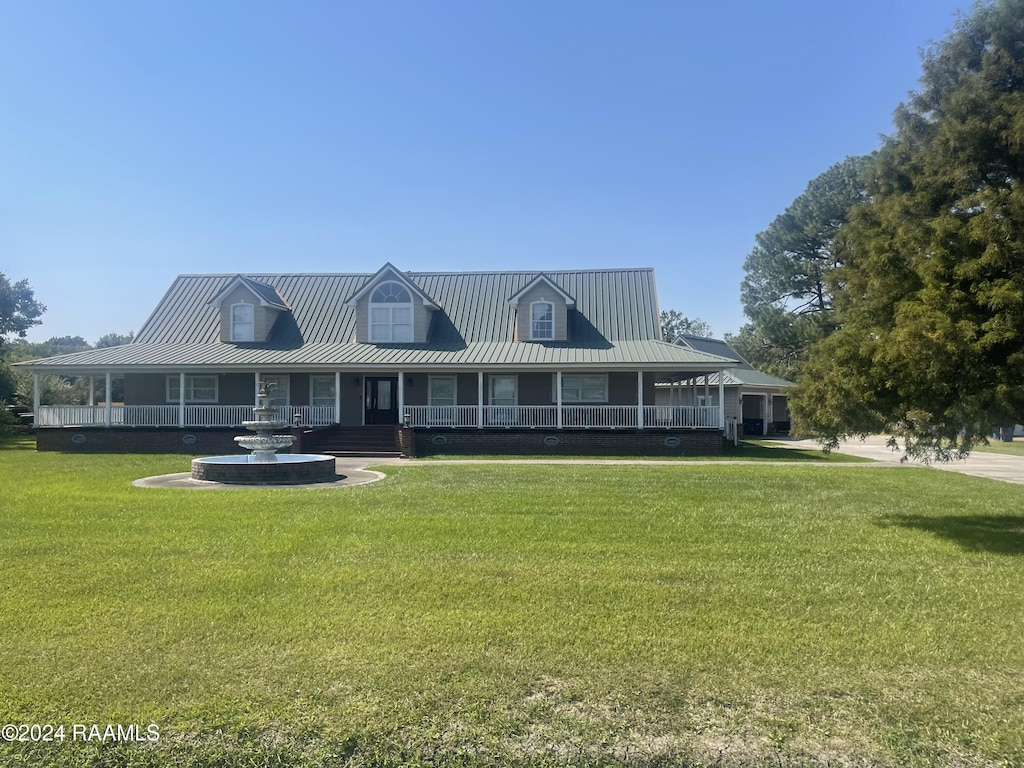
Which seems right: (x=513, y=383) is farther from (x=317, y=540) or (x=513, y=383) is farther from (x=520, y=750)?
(x=520, y=750)

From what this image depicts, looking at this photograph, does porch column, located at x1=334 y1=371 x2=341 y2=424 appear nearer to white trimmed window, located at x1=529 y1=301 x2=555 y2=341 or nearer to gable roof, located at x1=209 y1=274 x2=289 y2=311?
gable roof, located at x1=209 y1=274 x2=289 y2=311

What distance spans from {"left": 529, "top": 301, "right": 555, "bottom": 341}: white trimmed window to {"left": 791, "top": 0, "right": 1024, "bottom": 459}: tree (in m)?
16.4

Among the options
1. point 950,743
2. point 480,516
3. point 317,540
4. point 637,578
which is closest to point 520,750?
point 950,743

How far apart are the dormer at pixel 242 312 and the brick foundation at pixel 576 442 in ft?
28.5

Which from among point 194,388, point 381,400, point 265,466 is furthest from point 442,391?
point 265,466

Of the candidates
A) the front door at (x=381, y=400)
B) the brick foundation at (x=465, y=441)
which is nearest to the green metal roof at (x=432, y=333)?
the front door at (x=381, y=400)

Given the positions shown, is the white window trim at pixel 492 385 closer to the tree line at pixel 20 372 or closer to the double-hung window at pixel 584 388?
the double-hung window at pixel 584 388

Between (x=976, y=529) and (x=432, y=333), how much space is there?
20295mm

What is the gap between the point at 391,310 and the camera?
26172 mm

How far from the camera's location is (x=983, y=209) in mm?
8008

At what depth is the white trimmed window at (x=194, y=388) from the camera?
2608 centimetres

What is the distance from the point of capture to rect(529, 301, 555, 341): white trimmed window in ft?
84.8

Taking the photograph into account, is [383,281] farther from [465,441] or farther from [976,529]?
[976,529]

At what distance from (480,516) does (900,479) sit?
11.2 meters
